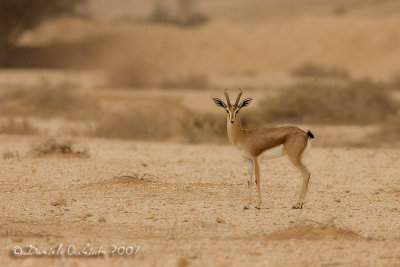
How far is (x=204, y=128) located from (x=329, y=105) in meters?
4.62

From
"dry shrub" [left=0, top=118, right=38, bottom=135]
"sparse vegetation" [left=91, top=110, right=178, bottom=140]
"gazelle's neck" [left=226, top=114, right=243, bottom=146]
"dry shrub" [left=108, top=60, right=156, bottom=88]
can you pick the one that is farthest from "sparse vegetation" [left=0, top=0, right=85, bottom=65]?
"gazelle's neck" [left=226, top=114, right=243, bottom=146]

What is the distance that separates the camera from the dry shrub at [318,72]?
34.6 metres

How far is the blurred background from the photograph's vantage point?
685 inches

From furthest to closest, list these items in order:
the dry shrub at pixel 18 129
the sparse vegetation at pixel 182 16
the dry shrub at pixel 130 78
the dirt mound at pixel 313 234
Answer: the sparse vegetation at pixel 182 16, the dry shrub at pixel 130 78, the dry shrub at pixel 18 129, the dirt mound at pixel 313 234

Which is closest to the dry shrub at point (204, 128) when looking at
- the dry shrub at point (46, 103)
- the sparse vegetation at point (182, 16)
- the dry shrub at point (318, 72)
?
the dry shrub at point (46, 103)

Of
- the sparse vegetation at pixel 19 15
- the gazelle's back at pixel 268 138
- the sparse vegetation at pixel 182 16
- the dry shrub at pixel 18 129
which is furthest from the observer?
the sparse vegetation at pixel 182 16

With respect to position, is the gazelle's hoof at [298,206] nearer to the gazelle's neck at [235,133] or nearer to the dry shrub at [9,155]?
the gazelle's neck at [235,133]

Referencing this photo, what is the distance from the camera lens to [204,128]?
53.7 feet

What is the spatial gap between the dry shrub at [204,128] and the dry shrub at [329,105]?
3042 millimetres

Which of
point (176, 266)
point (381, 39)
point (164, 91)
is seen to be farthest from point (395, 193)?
point (381, 39)

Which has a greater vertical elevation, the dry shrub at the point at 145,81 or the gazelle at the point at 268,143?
the dry shrub at the point at 145,81

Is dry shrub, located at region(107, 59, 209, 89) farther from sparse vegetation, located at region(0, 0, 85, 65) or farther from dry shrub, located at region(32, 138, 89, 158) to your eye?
dry shrub, located at region(32, 138, 89, 158)

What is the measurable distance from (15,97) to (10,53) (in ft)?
59.5

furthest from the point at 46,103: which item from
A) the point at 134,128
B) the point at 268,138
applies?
the point at 268,138
